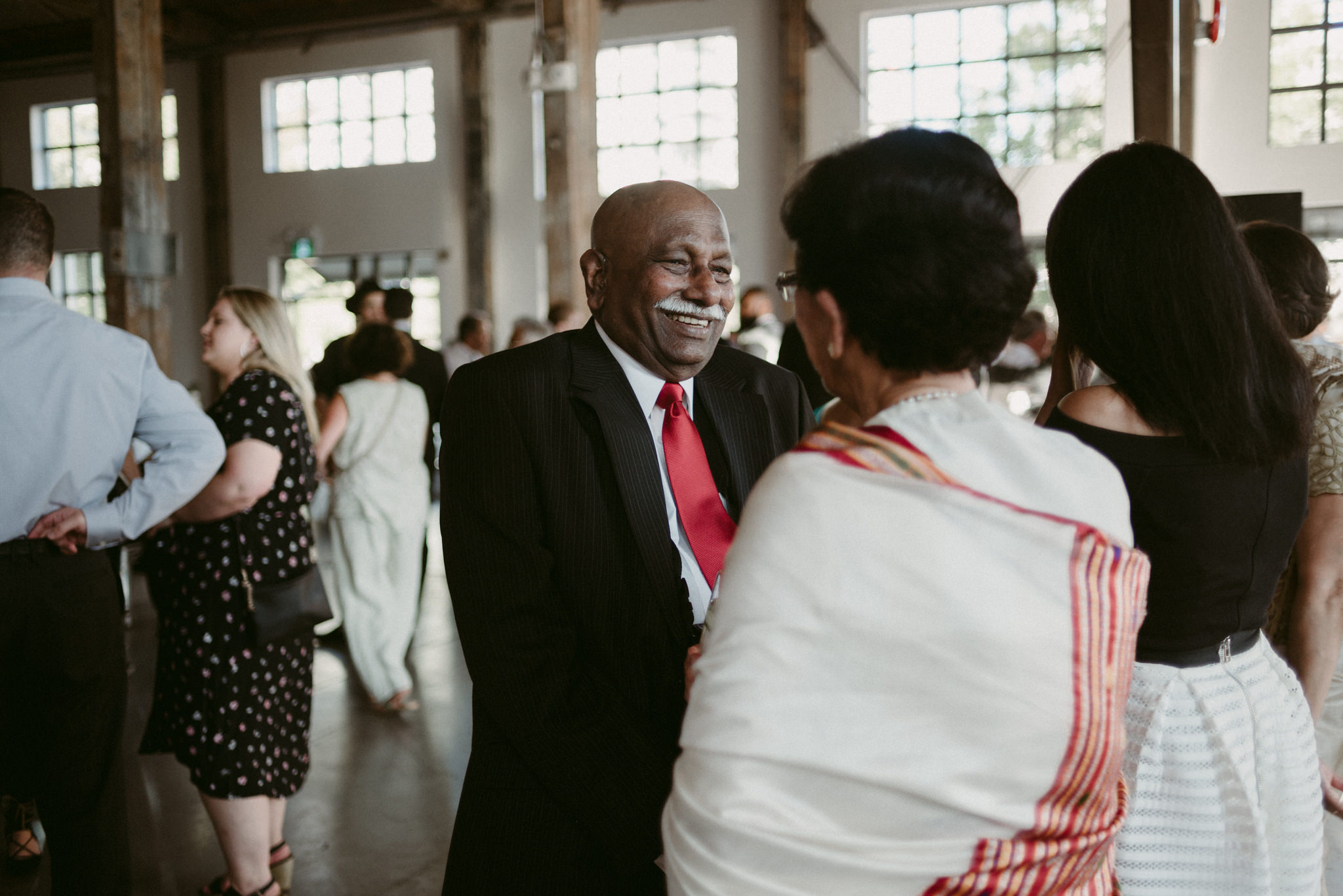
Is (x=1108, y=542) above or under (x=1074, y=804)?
above

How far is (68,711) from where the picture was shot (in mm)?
2328

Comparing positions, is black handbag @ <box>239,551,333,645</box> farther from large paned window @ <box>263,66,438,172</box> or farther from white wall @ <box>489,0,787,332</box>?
large paned window @ <box>263,66,438,172</box>

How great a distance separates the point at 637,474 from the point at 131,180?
5.64 meters

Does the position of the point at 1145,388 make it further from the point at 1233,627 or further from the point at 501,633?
the point at 501,633

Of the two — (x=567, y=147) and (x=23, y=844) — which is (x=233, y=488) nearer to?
(x=23, y=844)

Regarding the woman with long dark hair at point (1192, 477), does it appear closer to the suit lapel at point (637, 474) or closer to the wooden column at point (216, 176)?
the suit lapel at point (637, 474)

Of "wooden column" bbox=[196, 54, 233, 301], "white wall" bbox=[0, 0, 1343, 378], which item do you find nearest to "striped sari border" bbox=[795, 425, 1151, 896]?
"white wall" bbox=[0, 0, 1343, 378]

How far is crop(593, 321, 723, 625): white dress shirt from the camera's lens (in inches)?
55.1

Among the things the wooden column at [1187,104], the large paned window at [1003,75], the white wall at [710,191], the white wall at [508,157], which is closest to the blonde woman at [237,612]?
the wooden column at [1187,104]

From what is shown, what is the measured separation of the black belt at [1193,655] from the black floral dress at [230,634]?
2.03 meters

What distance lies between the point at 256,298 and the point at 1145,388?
2.27 meters

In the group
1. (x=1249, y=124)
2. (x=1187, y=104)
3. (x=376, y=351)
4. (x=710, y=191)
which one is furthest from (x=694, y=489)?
(x=1249, y=124)

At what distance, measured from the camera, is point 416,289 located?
1281 centimetres

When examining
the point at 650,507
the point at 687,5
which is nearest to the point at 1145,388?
the point at 650,507
